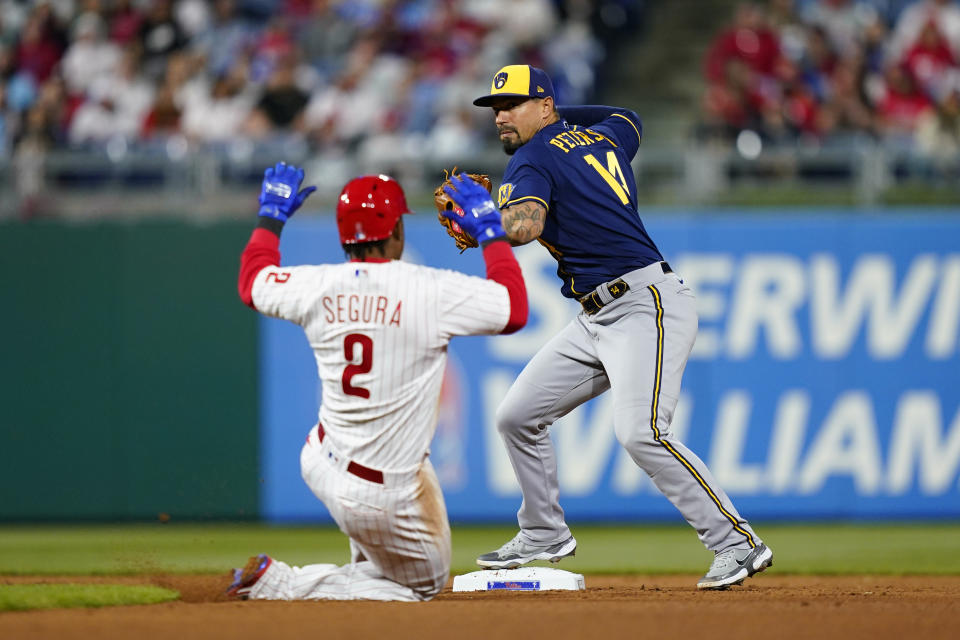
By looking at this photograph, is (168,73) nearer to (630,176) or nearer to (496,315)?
(630,176)

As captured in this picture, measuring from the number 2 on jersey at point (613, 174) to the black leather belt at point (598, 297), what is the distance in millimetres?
375

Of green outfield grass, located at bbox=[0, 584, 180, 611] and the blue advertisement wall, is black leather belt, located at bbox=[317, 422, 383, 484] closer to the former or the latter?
green outfield grass, located at bbox=[0, 584, 180, 611]

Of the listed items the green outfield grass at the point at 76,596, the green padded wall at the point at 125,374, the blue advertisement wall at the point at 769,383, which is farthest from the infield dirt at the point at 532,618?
the green padded wall at the point at 125,374

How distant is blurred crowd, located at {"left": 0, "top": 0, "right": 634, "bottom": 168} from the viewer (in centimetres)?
1226

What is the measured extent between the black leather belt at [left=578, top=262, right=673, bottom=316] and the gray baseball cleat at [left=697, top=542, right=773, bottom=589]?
1.25 meters

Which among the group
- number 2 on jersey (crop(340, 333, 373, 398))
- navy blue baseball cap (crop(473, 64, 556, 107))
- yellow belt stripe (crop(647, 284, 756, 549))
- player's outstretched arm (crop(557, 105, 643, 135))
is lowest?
yellow belt stripe (crop(647, 284, 756, 549))

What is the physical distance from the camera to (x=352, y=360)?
208 inches

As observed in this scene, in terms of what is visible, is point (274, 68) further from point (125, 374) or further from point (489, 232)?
point (489, 232)

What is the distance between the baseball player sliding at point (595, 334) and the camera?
239 inches

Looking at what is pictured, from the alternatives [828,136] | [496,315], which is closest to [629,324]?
[496,315]

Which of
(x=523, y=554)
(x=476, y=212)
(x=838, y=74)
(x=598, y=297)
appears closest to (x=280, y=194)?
(x=476, y=212)

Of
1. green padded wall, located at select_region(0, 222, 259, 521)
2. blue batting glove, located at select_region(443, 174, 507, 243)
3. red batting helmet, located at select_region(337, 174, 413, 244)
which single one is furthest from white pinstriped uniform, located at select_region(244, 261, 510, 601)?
green padded wall, located at select_region(0, 222, 259, 521)

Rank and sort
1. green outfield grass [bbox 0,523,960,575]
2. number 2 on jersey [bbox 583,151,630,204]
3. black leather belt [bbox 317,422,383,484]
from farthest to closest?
green outfield grass [bbox 0,523,960,575], number 2 on jersey [bbox 583,151,630,204], black leather belt [bbox 317,422,383,484]

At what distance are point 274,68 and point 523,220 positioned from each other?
7.76 meters
